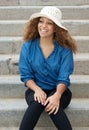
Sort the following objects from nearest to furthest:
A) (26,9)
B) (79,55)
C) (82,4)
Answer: (79,55) < (26,9) < (82,4)

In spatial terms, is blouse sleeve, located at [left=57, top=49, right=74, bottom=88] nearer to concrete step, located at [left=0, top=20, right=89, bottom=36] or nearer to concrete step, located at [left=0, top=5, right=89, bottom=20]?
concrete step, located at [left=0, top=20, right=89, bottom=36]

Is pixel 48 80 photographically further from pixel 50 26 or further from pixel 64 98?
pixel 50 26

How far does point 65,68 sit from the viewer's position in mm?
2648

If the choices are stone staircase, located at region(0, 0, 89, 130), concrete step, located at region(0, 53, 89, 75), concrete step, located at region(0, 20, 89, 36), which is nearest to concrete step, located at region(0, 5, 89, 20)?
stone staircase, located at region(0, 0, 89, 130)

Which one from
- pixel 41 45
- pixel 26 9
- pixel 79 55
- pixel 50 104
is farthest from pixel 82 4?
pixel 50 104

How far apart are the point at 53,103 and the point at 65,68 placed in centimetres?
33

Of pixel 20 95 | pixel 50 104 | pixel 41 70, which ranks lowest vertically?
pixel 20 95

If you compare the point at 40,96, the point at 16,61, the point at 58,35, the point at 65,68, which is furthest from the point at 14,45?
the point at 40,96

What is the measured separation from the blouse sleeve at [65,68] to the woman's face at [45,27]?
0.22 m

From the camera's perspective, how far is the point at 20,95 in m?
3.08

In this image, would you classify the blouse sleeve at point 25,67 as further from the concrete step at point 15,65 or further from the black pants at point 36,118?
the concrete step at point 15,65

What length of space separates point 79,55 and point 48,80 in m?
0.85

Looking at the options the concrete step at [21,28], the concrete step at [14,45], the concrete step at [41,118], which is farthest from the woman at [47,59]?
the concrete step at [21,28]

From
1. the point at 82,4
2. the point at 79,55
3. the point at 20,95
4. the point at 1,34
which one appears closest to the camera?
the point at 20,95
